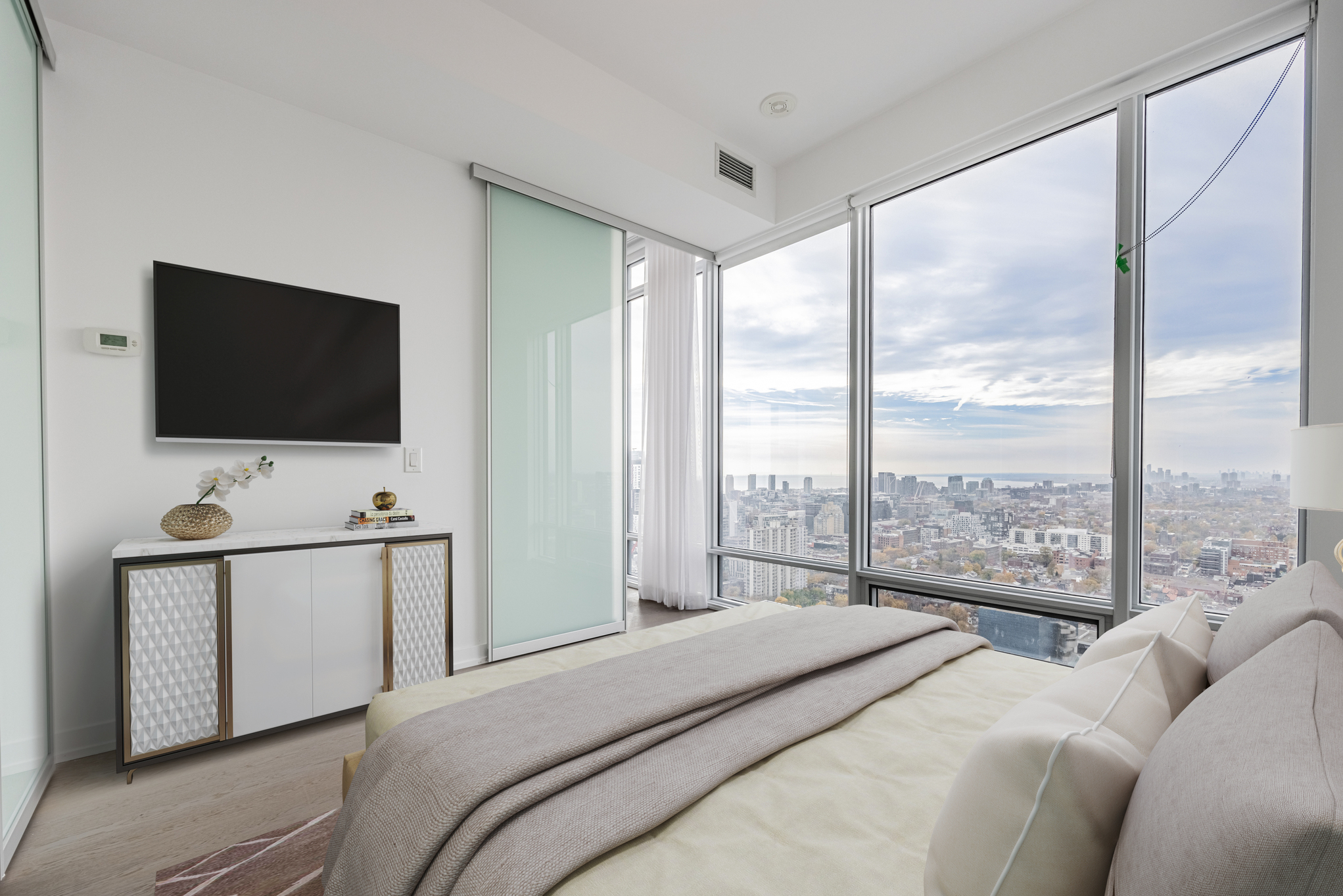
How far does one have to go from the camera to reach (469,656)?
323 centimetres

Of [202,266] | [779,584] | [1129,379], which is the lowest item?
[779,584]

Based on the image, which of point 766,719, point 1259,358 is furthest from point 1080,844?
point 1259,358

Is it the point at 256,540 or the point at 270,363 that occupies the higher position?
the point at 270,363

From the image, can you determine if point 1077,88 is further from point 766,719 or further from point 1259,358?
point 766,719

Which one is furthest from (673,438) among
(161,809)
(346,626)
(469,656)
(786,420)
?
(161,809)

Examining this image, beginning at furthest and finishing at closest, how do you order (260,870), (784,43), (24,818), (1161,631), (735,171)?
(735,171), (784,43), (24,818), (260,870), (1161,631)

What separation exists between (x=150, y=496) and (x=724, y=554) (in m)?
3.30

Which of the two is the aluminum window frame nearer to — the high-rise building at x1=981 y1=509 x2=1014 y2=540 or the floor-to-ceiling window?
the floor-to-ceiling window

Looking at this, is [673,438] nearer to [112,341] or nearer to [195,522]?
[195,522]

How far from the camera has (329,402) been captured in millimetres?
2766

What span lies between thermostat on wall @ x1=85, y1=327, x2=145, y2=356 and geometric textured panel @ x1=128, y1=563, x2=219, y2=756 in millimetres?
881

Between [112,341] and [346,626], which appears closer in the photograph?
[112,341]

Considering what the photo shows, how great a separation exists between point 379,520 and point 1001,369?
3036 mm

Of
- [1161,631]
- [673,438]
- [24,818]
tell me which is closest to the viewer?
[1161,631]
